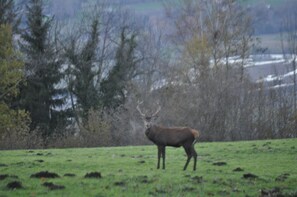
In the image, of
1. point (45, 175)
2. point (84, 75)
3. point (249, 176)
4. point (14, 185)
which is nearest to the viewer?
point (14, 185)

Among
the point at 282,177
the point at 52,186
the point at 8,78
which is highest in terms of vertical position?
the point at 8,78

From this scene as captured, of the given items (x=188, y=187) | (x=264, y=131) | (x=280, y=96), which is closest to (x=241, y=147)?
(x=188, y=187)

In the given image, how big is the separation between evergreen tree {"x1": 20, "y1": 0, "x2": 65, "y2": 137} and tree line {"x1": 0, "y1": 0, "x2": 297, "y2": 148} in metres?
0.10

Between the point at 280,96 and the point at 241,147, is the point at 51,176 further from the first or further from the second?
the point at 280,96

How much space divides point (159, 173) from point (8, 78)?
1110 inches

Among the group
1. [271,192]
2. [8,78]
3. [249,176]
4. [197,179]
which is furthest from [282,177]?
[8,78]

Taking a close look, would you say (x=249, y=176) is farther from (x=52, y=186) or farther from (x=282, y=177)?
(x=52, y=186)

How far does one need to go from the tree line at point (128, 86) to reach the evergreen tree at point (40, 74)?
96 mm

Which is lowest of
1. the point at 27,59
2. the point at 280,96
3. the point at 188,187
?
the point at 188,187

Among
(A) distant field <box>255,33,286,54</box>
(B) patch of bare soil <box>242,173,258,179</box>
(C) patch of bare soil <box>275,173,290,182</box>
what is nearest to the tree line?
(B) patch of bare soil <box>242,173,258,179</box>

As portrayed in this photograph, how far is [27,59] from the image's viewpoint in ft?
180

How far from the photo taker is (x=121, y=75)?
61094 mm

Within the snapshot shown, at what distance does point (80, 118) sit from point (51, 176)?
124 ft

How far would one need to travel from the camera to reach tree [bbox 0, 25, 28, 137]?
4341cm
